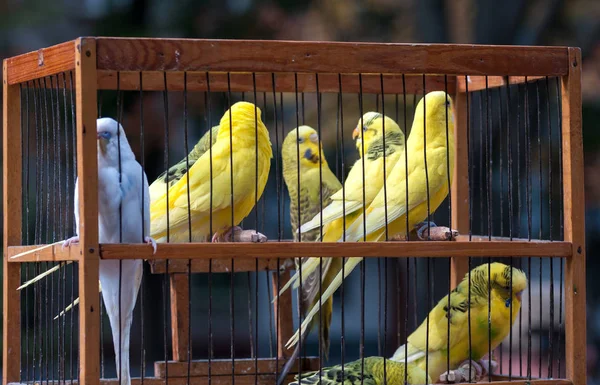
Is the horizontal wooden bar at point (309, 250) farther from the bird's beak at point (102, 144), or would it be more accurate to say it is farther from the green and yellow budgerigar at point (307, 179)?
Result: the green and yellow budgerigar at point (307, 179)

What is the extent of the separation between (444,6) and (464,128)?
3791 millimetres

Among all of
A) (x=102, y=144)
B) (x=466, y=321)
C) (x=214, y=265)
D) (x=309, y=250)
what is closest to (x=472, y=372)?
(x=466, y=321)

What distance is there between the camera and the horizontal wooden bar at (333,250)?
8.75 ft

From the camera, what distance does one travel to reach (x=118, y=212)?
3.05 metres

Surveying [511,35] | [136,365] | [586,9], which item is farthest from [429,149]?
[136,365]

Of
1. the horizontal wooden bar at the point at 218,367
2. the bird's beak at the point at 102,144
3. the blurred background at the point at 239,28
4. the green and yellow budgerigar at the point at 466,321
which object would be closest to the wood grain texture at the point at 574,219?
the green and yellow budgerigar at the point at 466,321

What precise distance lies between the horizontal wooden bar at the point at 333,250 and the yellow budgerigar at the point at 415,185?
0.61m

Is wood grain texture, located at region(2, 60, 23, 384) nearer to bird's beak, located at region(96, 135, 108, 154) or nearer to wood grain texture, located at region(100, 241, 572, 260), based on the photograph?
bird's beak, located at region(96, 135, 108, 154)

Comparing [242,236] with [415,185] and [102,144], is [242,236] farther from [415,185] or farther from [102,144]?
[415,185]

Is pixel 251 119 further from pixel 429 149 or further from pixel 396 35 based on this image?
pixel 396 35

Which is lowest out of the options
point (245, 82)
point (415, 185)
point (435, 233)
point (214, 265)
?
point (214, 265)

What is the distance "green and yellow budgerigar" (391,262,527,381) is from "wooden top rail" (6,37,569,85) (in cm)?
101

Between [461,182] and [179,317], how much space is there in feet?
4.36

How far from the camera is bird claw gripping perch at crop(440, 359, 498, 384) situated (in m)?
3.50
